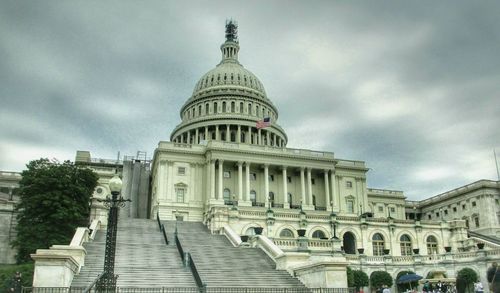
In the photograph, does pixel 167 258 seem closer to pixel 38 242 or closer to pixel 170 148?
pixel 38 242

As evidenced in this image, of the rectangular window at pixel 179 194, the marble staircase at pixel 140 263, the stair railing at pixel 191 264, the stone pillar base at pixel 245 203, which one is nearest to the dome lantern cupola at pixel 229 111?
the stone pillar base at pixel 245 203

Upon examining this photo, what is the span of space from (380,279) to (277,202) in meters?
33.9

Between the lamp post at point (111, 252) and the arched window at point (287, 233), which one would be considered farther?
the arched window at point (287, 233)

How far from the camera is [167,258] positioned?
111 ft

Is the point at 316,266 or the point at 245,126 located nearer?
the point at 316,266

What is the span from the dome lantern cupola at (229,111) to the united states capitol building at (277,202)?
223mm

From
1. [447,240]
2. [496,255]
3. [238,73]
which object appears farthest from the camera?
[238,73]

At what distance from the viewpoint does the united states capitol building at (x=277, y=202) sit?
147 ft

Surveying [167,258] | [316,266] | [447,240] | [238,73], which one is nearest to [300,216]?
[447,240]

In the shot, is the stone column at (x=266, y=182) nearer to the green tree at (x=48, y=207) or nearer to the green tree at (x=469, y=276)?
the green tree at (x=48, y=207)

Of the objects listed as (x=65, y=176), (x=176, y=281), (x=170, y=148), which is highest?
(x=170, y=148)

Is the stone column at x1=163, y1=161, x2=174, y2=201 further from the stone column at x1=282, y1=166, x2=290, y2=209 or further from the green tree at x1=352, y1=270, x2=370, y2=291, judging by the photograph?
the green tree at x1=352, y1=270, x2=370, y2=291

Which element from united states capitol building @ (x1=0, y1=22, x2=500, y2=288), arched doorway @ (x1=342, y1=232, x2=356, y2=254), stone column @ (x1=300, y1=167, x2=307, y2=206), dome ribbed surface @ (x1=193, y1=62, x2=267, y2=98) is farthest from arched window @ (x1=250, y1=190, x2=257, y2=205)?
dome ribbed surface @ (x1=193, y1=62, x2=267, y2=98)

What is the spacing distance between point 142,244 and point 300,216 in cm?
2134
